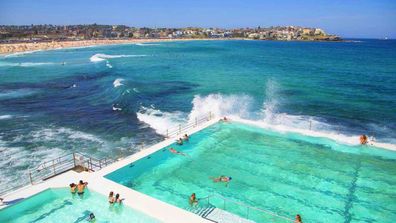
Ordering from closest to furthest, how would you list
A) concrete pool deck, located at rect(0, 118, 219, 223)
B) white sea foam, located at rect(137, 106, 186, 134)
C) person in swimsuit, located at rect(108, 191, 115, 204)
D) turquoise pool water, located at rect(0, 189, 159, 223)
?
concrete pool deck, located at rect(0, 118, 219, 223) → turquoise pool water, located at rect(0, 189, 159, 223) → person in swimsuit, located at rect(108, 191, 115, 204) → white sea foam, located at rect(137, 106, 186, 134)

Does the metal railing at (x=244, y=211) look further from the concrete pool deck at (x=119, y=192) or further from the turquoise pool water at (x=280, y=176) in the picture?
the concrete pool deck at (x=119, y=192)

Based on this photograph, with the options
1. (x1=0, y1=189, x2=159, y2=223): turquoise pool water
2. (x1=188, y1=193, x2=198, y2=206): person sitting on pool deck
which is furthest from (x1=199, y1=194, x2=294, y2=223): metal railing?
(x1=0, y1=189, x2=159, y2=223): turquoise pool water

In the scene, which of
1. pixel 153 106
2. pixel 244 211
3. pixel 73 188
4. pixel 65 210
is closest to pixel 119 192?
pixel 73 188

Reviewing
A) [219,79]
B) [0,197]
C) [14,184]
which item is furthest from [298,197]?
[219,79]

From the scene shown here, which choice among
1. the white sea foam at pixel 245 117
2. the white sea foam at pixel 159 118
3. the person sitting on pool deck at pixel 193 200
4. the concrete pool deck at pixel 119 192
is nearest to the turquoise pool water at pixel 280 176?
the person sitting on pool deck at pixel 193 200

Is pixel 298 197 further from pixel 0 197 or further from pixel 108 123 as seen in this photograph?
pixel 108 123

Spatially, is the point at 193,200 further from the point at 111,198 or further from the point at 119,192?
the point at 111,198

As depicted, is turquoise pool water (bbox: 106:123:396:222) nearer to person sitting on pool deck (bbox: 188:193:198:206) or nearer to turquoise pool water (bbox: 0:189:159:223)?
person sitting on pool deck (bbox: 188:193:198:206)
